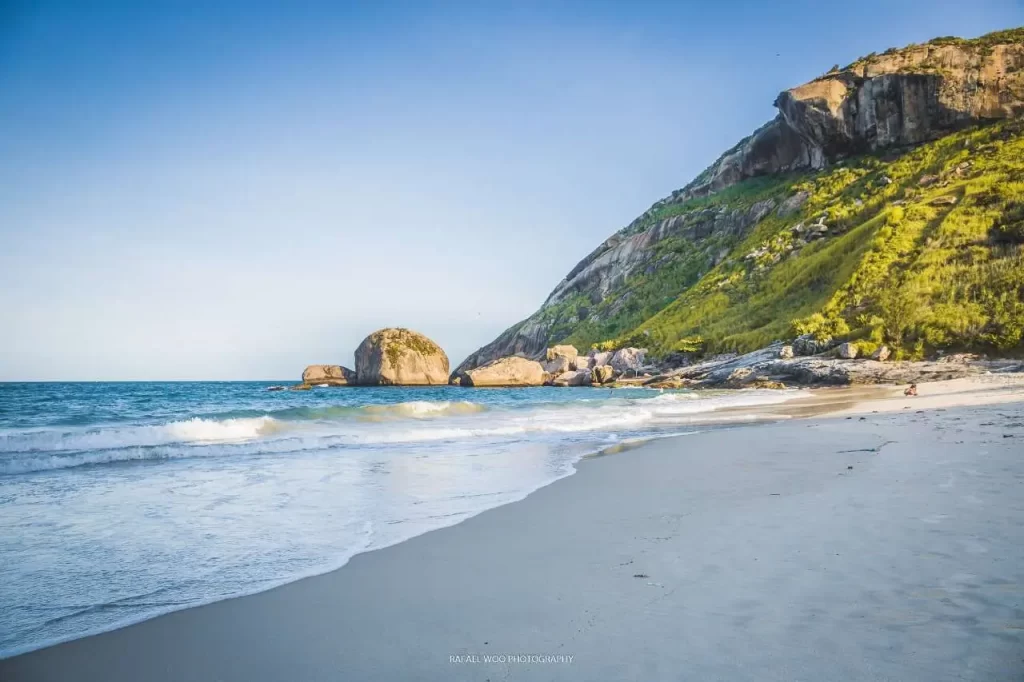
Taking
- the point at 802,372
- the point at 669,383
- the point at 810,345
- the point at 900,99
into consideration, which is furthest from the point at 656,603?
the point at 900,99

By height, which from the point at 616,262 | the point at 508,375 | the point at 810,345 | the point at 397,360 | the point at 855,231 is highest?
the point at 616,262

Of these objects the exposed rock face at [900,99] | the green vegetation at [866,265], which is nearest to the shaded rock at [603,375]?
the green vegetation at [866,265]

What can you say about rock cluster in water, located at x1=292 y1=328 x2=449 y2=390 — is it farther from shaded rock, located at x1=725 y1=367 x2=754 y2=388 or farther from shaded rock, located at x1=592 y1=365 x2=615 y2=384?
shaded rock, located at x1=725 y1=367 x2=754 y2=388

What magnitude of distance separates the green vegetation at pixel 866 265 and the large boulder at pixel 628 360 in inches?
76.8

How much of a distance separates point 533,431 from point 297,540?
36.7ft

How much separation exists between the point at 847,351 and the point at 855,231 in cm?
1996

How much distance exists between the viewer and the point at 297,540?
500 centimetres

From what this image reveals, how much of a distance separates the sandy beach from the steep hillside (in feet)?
98.0

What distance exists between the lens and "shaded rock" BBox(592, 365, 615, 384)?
5084 centimetres

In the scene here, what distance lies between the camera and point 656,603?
3125 mm

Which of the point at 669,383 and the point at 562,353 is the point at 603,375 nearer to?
the point at 562,353

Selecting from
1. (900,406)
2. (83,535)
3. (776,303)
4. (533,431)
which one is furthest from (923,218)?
(83,535)

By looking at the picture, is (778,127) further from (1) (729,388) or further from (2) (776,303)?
(1) (729,388)

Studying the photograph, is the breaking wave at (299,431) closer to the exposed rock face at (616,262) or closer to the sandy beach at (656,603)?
the sandy beach at (656,603)
